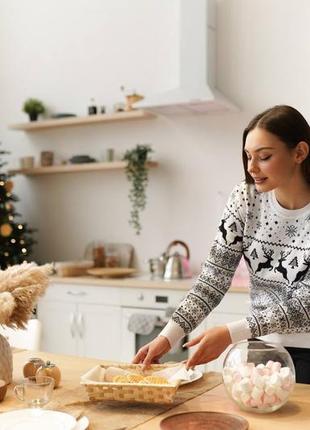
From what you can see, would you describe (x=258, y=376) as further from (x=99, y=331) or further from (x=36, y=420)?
(x=99, y=331)

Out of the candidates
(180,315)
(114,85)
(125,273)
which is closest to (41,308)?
(125,273)

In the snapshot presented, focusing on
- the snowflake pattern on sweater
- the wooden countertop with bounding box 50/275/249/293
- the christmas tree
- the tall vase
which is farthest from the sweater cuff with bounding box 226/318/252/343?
the christmas tree

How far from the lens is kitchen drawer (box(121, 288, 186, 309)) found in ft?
12.6

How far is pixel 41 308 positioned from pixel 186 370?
106 inches

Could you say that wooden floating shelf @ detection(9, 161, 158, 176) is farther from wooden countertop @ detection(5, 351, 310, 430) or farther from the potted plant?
wooden countertop @ detection(5, 351, 310, 430)

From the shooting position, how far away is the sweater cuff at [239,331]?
1763mm

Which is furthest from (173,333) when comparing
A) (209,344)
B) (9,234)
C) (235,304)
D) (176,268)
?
(9,234)

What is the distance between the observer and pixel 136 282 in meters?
4.00

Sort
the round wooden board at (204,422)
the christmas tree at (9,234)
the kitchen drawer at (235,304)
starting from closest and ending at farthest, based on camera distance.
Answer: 1. the round wooden board at (204,422)
2. the kitchen drawer at (235,304)
3. the christmas tree at (9,234)

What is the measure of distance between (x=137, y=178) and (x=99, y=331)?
1.07m

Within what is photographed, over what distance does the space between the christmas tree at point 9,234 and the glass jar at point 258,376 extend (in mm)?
3188

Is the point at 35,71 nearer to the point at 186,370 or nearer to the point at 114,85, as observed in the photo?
the point at 114,85

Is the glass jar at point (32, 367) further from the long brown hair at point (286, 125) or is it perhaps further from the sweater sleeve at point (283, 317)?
the long brown hair at point (286, 125)

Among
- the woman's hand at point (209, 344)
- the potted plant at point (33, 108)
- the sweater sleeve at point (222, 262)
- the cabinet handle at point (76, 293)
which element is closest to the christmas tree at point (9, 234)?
the potted plant at point (33, 108)
